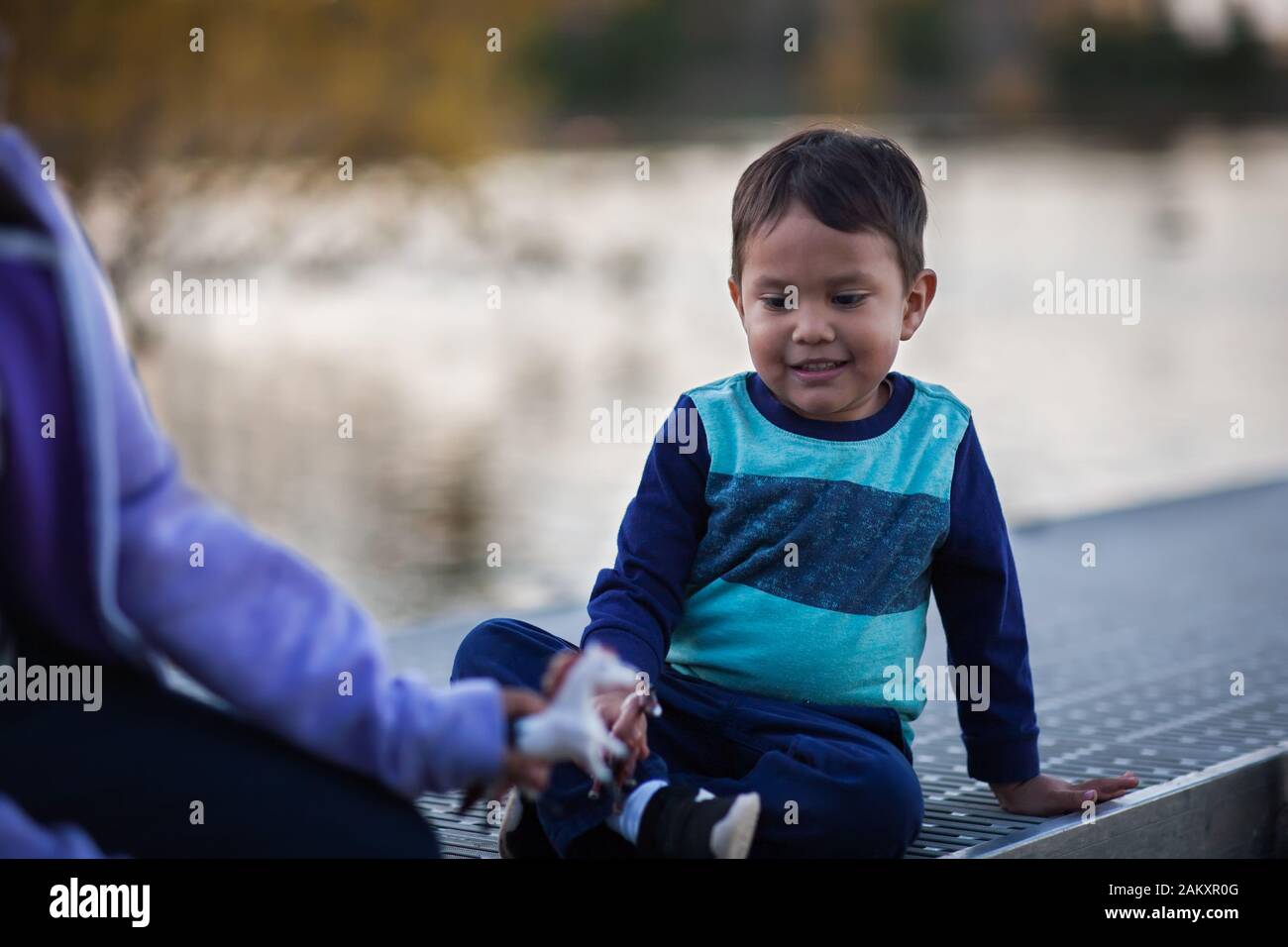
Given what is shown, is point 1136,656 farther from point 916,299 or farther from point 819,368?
point 819,368

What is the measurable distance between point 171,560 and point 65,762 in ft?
0.63

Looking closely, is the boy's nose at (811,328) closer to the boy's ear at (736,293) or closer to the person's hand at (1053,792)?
the boy's ear at (736,293)

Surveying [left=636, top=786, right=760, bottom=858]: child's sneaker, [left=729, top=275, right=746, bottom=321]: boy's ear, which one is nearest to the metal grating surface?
[left=636, top=786, right=760, bottom=858]: child's sneaker

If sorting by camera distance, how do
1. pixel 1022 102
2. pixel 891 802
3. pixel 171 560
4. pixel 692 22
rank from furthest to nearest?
pixel 1022 102 → pixel 692 22 → pixel 891 802 → pixel 171 560

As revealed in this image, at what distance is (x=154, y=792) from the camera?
1453 mm

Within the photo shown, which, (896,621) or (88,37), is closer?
(896,621)

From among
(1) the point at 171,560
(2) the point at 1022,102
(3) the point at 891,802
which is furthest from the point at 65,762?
(2) the point at 1022,102

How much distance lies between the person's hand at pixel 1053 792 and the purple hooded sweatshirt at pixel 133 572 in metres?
1.05

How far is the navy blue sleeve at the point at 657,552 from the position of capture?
2.08 meters

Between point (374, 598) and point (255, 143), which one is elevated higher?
point (255, 143)

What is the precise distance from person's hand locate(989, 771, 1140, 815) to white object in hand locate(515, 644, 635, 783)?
3.13 feet

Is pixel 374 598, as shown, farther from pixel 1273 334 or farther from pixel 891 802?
pixel 1273 334

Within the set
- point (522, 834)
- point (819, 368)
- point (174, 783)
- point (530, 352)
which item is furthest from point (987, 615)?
point (530, 352)

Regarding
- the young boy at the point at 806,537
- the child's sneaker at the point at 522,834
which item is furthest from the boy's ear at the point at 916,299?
the child's sneaker at the point at 522,834
